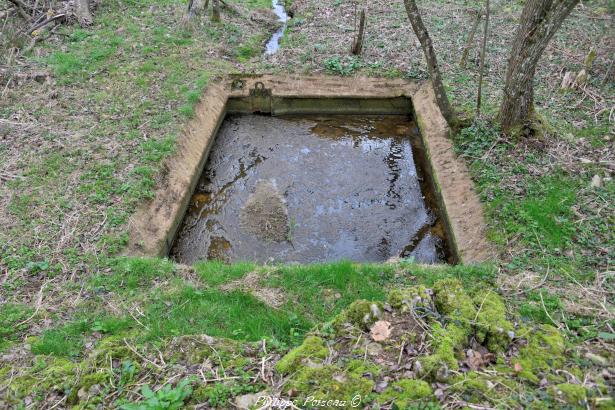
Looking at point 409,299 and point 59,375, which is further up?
point 409,299

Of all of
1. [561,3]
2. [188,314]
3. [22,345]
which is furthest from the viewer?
[561,3]

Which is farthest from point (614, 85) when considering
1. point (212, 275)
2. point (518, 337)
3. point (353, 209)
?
point (212, 275)

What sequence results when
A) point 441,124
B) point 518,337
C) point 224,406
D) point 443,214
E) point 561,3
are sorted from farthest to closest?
point 441,124, point 443,214, point 561,3, point 518,337, point 224,406

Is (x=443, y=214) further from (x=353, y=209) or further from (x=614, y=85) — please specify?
(x=614, y=85)

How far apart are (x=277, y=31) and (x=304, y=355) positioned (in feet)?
38.9

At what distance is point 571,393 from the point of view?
2.88 metres

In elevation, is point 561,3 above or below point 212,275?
above

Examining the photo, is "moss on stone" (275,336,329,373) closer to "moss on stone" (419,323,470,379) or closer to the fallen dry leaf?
the fallen dry leaf

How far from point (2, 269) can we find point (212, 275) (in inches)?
99.8

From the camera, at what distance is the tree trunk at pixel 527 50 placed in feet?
19.7

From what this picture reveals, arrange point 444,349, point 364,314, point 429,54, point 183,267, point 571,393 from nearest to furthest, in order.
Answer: point 571,393, point 444,349, point 364,314, point 183,267, point 429,54

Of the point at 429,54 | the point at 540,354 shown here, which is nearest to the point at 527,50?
the point at 429,54

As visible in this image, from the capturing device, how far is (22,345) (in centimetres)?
457

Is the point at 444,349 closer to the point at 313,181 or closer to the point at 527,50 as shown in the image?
the point at 527,50
